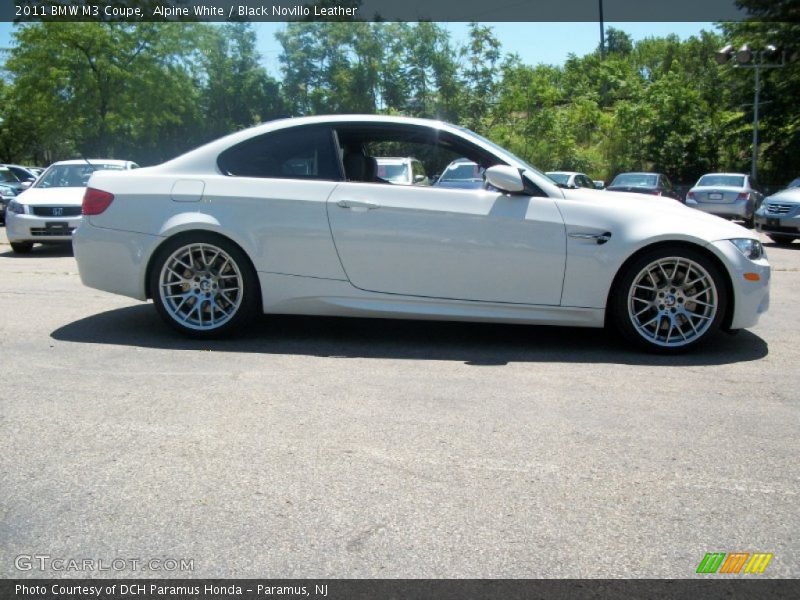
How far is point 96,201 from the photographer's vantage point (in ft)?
19.1

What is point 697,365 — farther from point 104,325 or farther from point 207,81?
point 207,81

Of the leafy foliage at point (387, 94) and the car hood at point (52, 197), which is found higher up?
the leafy foliage at point (387, 94)

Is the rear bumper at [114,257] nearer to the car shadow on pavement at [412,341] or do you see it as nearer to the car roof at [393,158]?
the car shadow on pavement at [412,341]

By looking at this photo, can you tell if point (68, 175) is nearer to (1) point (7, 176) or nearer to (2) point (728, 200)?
(1) point (7, 176)

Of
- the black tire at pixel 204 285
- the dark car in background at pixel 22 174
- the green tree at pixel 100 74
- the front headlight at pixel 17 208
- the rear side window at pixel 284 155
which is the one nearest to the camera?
the black tire at pixel 204 285

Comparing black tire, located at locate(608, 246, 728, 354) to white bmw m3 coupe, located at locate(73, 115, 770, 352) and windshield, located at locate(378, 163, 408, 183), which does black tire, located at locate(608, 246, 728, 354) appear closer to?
white bmw m3 coupe, located at locate(73, 115, 770, 352)

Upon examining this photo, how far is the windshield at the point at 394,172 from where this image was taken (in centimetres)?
600

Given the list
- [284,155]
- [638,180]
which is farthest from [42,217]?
[638,180]

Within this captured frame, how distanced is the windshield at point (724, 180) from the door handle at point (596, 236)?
59.5 feet

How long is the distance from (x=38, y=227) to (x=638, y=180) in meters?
16.5

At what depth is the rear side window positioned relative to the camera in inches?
227

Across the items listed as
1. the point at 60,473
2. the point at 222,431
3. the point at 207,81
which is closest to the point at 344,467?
the point at 222,431

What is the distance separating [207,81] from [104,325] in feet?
127

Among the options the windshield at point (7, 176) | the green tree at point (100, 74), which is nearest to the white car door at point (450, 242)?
the windshield at point (7, 176)
